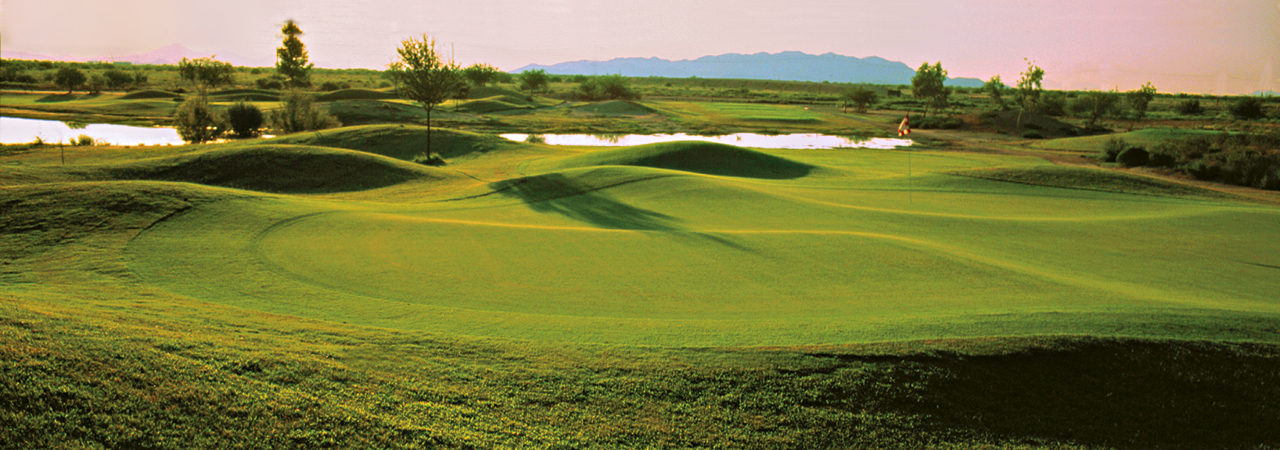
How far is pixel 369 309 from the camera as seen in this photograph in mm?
8648

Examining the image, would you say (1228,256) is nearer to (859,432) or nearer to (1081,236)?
(1081,236)

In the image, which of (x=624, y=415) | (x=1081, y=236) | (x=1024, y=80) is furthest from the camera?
(x=1024, y=80)

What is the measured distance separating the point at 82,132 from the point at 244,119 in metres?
11.8

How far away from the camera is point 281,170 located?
2391cm

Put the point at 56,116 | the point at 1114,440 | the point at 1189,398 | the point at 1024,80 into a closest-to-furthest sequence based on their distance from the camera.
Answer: the point at 1114,440, the point at 1189,398, the point at 56,116, the point at 1024,80

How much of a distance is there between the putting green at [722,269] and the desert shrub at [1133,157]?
935 inches

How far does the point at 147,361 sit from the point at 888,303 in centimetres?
877

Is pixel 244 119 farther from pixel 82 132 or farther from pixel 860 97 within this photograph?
pixel 860 97

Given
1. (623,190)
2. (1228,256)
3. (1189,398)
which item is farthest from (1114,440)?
(623,190)

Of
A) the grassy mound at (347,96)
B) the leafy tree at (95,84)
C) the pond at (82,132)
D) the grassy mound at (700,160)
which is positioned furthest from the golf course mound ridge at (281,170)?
the leafy tree at (95,84)

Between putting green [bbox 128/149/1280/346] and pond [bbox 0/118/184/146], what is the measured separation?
32696 mm

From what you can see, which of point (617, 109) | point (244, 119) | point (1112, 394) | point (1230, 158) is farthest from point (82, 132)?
point (1230, 158)

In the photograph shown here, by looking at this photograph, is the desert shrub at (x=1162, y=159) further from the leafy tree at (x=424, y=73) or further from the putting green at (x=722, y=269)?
the leafy tree at (x=424, y=73)

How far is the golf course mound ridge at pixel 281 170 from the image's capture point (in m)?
22.6
